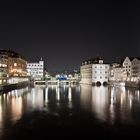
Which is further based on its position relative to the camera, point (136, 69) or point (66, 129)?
point (136, 69)

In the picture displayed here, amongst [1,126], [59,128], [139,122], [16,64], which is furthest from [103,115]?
[16,64]

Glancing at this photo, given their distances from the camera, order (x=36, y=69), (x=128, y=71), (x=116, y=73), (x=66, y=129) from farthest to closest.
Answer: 1. (x=36, y=69)
2. (x=116, y=73)
3. (x=128, y=71)
4. (x=66, y=129)

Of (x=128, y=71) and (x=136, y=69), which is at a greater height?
(x=136, y=69)

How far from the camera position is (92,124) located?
21.4 m

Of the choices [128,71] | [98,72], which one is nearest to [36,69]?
[98,72]

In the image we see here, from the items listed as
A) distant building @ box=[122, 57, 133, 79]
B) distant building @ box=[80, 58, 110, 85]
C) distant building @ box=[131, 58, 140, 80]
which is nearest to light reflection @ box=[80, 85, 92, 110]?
distant building @ box=[131, 58, 140, 80]

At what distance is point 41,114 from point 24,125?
5514 millimetres

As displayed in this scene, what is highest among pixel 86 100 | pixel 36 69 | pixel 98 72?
pixel 36 69

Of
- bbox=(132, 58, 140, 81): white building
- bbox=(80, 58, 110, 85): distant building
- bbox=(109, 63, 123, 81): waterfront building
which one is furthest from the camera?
bbox=(80, 58, 110, 85): distant building

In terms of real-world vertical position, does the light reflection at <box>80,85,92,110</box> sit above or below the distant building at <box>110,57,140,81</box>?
below

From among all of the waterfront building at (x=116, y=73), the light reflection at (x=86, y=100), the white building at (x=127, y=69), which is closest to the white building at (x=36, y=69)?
the waterfront building at (x=116, y=73)

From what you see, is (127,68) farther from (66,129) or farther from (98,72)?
(66,129)

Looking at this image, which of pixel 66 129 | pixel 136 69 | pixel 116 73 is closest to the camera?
pixel 66 129

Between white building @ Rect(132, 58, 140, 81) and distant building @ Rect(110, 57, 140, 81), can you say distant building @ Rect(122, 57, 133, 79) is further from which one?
white building @ Rect(132, 58, 140, 81)
